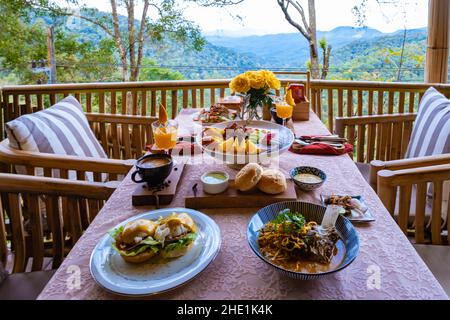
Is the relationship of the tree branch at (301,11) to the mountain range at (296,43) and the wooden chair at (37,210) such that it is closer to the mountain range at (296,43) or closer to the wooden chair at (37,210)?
the mountain range at (296,43)

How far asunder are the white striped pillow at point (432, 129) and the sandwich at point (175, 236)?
4.33 ft

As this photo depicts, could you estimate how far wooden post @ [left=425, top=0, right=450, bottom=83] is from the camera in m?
2.63

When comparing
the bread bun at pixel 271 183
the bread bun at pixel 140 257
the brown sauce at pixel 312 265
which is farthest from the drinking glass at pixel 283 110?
the bread bun at pixel 140 257

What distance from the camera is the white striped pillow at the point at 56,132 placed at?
1.61 m

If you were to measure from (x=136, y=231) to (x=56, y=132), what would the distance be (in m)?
1.26

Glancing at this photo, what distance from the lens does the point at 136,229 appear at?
2.66ft

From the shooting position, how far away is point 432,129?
1.75 m

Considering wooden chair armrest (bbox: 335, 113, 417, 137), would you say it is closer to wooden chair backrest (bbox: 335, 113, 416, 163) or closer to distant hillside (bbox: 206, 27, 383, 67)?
wooden chair backrest (bbox: 335, 113, 416, 163)

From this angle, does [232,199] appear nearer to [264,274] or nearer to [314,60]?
[264,274]

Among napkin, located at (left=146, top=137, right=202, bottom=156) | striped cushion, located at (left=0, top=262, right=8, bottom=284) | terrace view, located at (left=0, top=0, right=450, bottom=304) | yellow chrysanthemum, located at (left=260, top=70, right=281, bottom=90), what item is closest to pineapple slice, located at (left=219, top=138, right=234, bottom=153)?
terrace view, located at (left=0, top=0, right=450, bottom=304)

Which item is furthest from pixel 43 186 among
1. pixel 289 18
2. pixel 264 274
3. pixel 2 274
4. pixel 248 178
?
pixel 289 18

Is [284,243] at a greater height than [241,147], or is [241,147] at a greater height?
[241,147]
